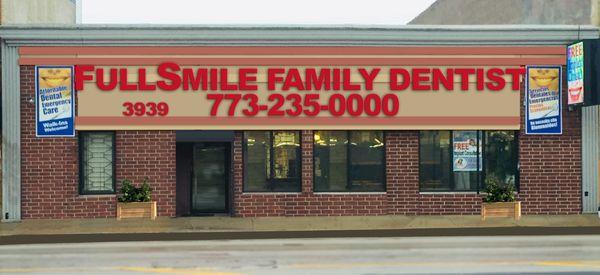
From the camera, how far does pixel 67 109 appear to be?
2162cm

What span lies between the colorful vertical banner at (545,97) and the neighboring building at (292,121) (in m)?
0.28

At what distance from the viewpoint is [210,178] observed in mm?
22750

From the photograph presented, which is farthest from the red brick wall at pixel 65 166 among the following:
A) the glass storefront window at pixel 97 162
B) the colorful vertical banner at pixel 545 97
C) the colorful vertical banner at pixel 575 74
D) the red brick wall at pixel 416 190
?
the colorful vertical banner at pixel 575 74

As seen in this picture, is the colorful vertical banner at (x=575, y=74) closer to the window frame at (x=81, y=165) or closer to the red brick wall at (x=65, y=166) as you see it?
the red brick wall at (x=65, y=166)

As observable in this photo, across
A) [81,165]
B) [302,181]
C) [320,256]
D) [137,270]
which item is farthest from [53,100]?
[320,256]

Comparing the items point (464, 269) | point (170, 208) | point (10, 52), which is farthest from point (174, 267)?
point (10, 52)

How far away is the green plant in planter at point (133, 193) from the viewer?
2150 cm

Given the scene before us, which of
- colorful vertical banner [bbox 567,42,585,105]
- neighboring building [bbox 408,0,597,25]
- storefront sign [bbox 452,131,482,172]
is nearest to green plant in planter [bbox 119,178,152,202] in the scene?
storefront sign [bbox 452,131,482,172]

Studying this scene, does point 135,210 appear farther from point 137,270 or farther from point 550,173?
point 550,173

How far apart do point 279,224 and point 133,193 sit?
16.0ft

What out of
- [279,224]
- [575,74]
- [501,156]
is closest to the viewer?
[279,224]

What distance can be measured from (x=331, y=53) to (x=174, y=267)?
10580 millimetres

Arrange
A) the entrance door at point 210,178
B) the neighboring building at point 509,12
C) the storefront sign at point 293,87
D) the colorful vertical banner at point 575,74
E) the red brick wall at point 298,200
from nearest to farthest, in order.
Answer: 1. the colorful vertical banner at point 575,74
2. the storefront sign at point 293,87
3. the red brick wall at point 298,200
4. the entrance door at point 210,178
5. the neighboring building at point 509,12

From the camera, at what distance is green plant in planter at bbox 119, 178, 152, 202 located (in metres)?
21.5
